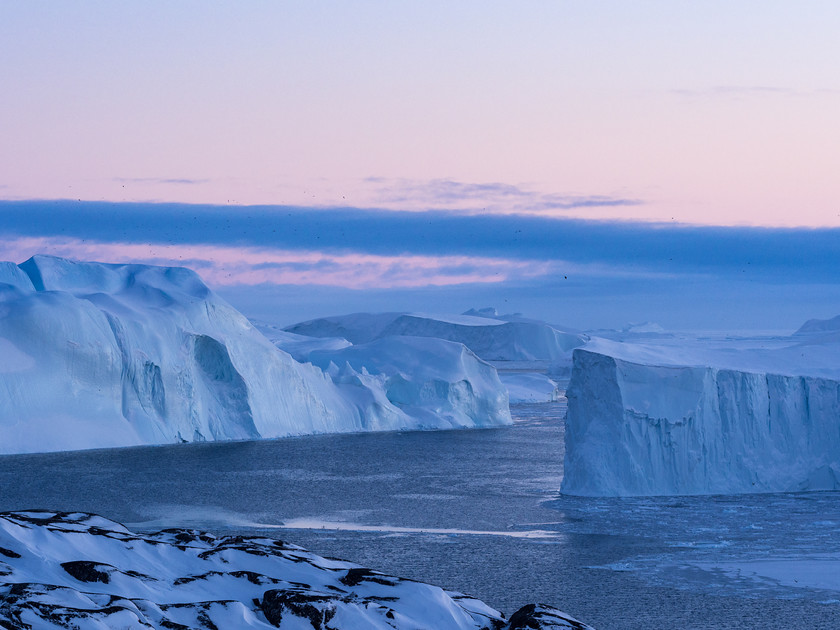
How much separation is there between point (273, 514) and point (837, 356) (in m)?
10.6

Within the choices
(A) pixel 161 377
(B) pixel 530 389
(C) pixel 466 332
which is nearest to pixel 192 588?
(A) pixel 161 377

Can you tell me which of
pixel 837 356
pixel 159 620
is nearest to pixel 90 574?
pixel 159 620

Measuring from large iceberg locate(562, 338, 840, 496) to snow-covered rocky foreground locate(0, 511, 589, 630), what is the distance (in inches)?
429

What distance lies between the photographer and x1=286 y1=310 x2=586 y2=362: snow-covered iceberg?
6044 cm

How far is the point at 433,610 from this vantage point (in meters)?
6.81

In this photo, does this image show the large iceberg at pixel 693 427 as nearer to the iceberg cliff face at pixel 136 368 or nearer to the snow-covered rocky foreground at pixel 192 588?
the snow-covered rocky foreground at pixel 192 588

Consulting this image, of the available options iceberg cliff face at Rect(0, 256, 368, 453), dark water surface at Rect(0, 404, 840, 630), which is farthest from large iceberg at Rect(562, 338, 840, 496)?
iceberg cliff face at Rect(0, 256, 368, 453)

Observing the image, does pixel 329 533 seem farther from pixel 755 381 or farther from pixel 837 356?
pixel 837 356

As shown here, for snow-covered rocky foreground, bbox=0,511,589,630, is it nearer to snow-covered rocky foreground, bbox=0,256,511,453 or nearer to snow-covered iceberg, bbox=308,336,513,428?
snow-covered rocky foreground, bbox=0,256,511,453

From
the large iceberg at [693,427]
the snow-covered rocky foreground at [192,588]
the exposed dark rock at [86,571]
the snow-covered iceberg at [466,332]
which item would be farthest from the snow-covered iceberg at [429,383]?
the exposed dark rock at [86,571]

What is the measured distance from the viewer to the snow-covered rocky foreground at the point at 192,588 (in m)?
5.86

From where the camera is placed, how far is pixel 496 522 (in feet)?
51.2

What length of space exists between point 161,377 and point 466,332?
40.5 metres

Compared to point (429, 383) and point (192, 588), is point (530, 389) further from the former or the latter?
point (192, 588)
